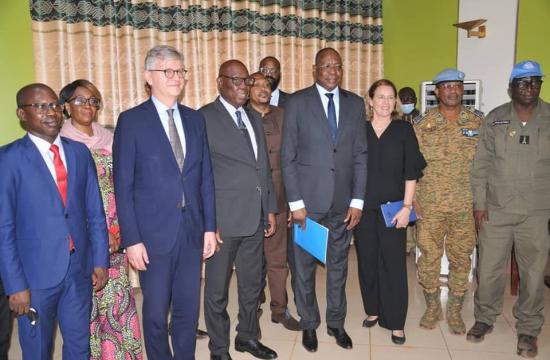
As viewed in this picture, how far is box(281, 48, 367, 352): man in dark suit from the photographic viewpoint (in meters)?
2.63

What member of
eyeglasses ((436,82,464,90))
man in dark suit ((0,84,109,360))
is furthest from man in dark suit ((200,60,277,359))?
→ eyeglasses ((436,82,464,90))

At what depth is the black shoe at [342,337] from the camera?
286 cm

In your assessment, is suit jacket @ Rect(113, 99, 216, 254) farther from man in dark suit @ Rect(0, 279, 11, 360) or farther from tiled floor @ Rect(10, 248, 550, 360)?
tiled floor @ Rect(10, 248, 550, 360)

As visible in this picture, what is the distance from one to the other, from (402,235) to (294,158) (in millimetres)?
868

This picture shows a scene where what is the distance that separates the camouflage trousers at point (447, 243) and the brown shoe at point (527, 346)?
44cm

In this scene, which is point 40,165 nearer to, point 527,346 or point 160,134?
point 160,134

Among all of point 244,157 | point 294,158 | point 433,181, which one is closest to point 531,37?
point 433,181

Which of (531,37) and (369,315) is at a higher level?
(531,37)

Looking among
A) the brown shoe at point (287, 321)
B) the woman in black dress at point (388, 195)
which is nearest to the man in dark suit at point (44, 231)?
the brown shoe at point (287, 321)

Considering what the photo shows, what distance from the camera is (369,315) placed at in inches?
125

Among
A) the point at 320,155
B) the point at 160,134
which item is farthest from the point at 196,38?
the point at 160,134

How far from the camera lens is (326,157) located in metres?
2.62

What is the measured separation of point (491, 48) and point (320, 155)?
377 centimetres

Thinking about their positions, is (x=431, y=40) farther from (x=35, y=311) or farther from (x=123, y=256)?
(x=35, y=311)
